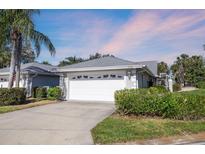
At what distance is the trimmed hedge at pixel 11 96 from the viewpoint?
15070 millimetres

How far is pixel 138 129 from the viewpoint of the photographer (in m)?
8.01

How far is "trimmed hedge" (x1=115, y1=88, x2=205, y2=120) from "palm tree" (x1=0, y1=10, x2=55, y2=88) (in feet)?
27.0

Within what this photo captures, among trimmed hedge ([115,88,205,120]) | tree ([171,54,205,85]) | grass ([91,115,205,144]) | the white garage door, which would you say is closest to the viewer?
grass ([91,115,205,144])

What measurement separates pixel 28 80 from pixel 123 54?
516 inches

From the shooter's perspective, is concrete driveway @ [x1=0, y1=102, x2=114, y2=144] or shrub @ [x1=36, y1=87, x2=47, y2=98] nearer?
concrete driveway @ [x1=0, y1=102, x2=114, y2=144]

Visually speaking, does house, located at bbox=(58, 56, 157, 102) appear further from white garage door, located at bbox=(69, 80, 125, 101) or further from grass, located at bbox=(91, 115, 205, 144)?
grass, located at bbox=(91, 115, 205, 144)

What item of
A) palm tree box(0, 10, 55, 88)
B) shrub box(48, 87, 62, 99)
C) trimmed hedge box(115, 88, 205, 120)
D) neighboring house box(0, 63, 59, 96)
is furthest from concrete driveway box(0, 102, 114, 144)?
neighboring house box(0, 63, 59, 96)

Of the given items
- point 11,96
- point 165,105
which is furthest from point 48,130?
point 11,96

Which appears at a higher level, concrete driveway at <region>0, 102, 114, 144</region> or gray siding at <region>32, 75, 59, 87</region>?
gray siding at <region>32, 75, 59, 87</region>

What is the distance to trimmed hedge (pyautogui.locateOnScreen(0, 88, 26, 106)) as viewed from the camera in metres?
15.1

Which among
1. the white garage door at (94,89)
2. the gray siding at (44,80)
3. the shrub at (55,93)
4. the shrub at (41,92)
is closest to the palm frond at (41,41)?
the shrub at (55,93)

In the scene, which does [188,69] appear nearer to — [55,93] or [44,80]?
[44,80]
